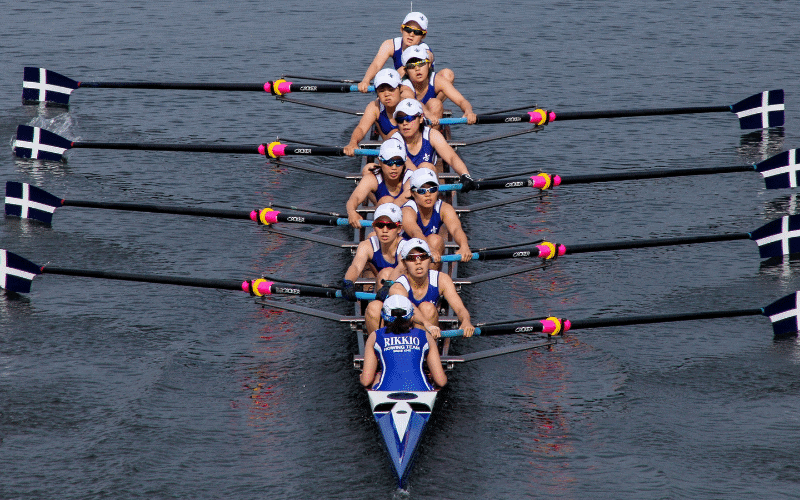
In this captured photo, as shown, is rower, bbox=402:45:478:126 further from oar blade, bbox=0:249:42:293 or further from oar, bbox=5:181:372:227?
oar blade, bbox=0:249:42:293

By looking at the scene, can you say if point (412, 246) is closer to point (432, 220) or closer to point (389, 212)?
point (389, 212)

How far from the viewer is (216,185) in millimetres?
19812

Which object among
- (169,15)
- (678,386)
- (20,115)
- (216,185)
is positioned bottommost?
(678,386)

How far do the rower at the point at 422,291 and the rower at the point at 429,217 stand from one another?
51.0 inches

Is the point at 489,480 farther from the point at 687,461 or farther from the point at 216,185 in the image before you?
the point at 216,185

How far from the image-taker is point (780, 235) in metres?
16.1

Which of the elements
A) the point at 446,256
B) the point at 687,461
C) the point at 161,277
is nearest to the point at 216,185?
the point at 161,277

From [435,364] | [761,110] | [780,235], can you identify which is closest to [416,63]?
[780,235]

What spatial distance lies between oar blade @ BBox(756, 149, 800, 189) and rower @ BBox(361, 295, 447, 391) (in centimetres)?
865

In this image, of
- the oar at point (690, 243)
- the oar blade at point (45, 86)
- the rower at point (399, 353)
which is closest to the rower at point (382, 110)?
the oar at point (690, 243)

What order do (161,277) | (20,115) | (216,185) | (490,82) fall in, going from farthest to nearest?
1. (490,82)
2. (20,115)
3. (216,185)
4. (161,277)

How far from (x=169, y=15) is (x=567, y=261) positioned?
19225 mm

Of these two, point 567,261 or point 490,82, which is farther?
point 490,82

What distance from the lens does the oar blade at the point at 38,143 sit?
64.6 ft
